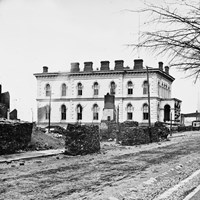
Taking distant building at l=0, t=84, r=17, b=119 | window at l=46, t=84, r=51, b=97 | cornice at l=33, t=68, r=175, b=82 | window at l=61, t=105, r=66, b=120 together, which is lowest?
distant building at l=0, t=84, r=17, b=119

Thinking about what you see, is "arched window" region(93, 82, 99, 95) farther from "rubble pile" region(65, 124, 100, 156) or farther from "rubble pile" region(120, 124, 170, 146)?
"rubble pile" region(65, 124, 100, 156)

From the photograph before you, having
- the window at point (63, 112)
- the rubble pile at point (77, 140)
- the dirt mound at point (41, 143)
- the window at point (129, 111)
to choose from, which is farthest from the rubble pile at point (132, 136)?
the window at point (63, 112)

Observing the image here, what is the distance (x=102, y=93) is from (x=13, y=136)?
46.3 metres

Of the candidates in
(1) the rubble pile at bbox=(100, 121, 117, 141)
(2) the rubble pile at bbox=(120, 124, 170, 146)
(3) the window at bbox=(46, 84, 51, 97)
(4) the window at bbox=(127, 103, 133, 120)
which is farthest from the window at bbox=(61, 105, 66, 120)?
(2) the rubble pile at bbox=(120, 124, 170, 146)

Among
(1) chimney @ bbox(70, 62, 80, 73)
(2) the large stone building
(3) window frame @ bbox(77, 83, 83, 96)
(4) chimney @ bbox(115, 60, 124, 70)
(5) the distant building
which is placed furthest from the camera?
(1) chimney @ bbox(70, 62, 80, 73)

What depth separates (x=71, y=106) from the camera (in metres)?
60.9

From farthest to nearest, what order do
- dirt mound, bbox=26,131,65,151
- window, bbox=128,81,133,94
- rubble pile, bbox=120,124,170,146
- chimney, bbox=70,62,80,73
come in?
chimney, bbox=70,62,80,73, window, bbox=128,81,133,94, rubble pile, bbox=120,124,170,146, dirt mound, bbox=26,131,65,151

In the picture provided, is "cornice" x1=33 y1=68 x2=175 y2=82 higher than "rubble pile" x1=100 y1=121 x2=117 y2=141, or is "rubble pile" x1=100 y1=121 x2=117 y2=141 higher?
"cornice" x1=33 y1=68 x2=175 y2=82

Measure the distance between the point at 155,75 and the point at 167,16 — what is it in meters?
51.0

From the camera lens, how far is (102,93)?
194 ft

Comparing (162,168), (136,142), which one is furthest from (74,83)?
(162,168)

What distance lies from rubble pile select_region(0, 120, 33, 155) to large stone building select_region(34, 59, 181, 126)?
134 ft

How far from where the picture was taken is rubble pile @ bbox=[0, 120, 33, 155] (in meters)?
12.5

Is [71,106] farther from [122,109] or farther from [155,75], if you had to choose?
[155,75]
